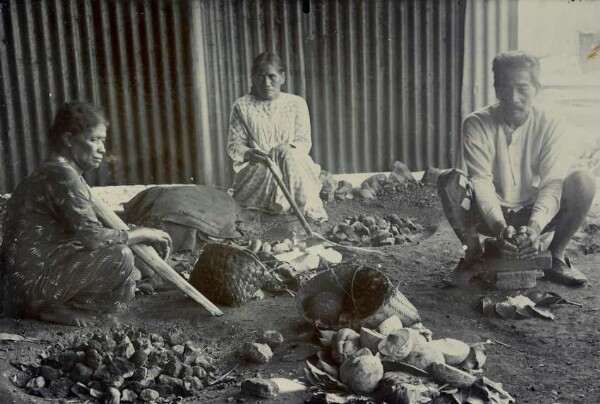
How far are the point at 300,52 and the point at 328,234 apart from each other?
1.53 m

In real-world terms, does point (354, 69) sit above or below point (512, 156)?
above

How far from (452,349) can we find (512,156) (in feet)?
5.42

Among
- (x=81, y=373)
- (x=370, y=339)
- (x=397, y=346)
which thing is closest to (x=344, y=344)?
(x=370, y=339)

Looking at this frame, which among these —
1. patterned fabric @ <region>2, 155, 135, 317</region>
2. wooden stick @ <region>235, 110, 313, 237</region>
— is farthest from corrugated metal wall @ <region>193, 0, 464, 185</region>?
patterned fabric @ <region>2, 155, 135, 317</region>

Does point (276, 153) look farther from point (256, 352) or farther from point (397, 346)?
point (397, 346)

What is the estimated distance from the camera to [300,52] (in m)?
5.68

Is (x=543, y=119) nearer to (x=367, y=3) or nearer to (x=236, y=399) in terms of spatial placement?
(x=367, y=3)

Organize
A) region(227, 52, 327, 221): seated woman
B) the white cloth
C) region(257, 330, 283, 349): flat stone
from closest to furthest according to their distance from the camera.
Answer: region(257, 330, 283, 349): flat stone → the white cloth → region(227, 52, 327, 221): seated woman

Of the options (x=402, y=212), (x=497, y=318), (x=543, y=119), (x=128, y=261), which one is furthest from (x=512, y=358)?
(x=402, y=212)

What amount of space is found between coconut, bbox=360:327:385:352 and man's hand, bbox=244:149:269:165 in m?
2.37

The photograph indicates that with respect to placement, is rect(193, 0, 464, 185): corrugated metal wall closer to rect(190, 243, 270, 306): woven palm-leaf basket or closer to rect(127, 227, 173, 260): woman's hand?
rect(190, 243, 270, 306): woven palm-leaf basket

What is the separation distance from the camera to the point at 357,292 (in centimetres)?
368

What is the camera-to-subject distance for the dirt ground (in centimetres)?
310

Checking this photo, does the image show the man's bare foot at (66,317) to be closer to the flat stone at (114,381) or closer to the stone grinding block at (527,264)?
the flat stone at (114,381)
